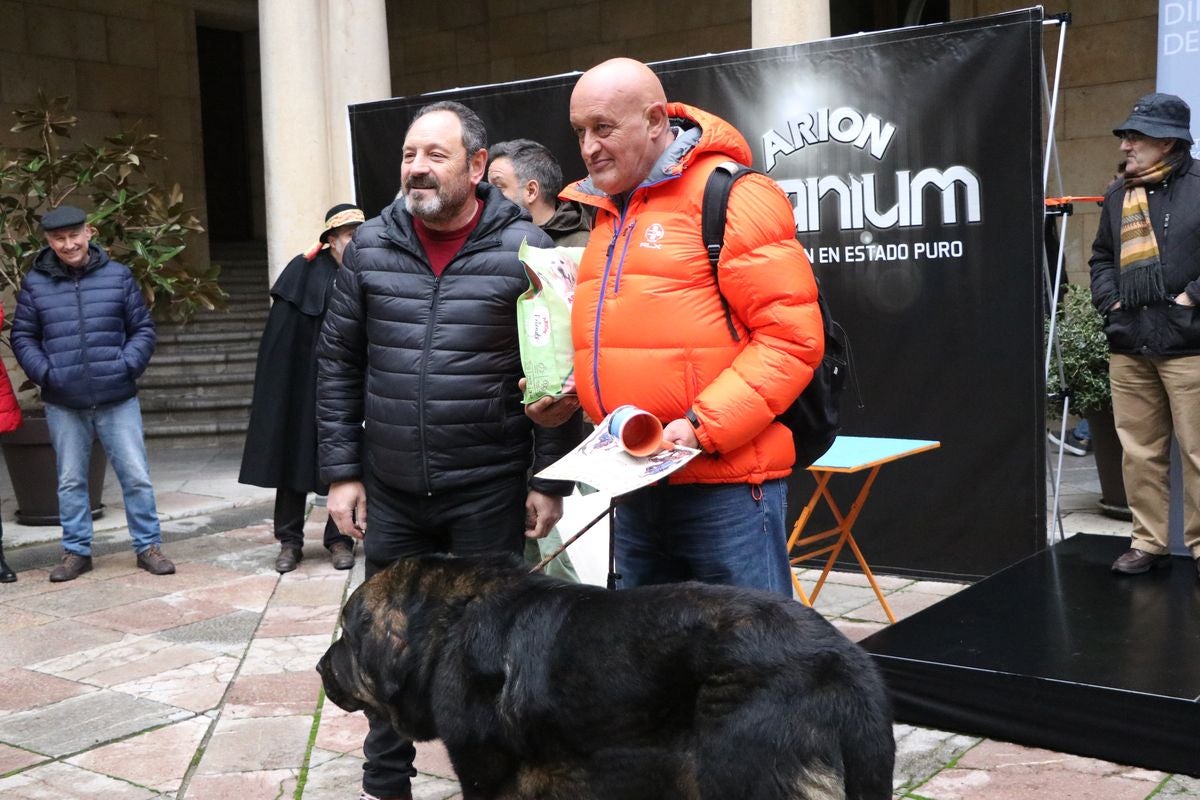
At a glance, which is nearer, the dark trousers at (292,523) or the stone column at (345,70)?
the dark trousers at (292,523)

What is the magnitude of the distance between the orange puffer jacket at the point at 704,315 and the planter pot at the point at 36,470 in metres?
6.39

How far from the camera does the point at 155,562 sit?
7500 millimetres

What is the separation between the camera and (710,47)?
1382 centimetres

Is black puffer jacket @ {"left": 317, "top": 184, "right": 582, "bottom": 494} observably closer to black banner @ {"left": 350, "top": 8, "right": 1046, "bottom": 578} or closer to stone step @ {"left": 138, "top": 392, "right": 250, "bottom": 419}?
black banner @ {"left": 350, "top": 8, "right": 1046, "bottom": 578}

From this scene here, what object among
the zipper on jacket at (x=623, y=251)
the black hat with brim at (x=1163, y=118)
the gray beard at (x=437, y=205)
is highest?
the black hat with brim at (x=1163, y=118)

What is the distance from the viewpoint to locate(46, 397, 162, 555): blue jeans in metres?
7.43

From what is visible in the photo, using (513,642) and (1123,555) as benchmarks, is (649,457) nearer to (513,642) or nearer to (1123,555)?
(513,642)

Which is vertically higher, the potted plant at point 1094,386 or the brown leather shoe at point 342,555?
the potted plant at point 1094,386

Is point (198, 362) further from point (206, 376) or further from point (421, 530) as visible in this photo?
point (421, 530)

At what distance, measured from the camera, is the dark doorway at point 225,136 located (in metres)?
17.4

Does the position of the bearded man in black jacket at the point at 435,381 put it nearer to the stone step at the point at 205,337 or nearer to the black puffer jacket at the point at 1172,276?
the black puffer jacket at the point at 1172,276

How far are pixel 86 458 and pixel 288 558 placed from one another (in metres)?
1.33

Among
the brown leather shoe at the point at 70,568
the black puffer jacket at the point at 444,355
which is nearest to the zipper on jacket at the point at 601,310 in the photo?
the black puffer jacket at the point at 444,355

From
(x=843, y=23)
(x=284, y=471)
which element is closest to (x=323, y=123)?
(x=284, y=471)
